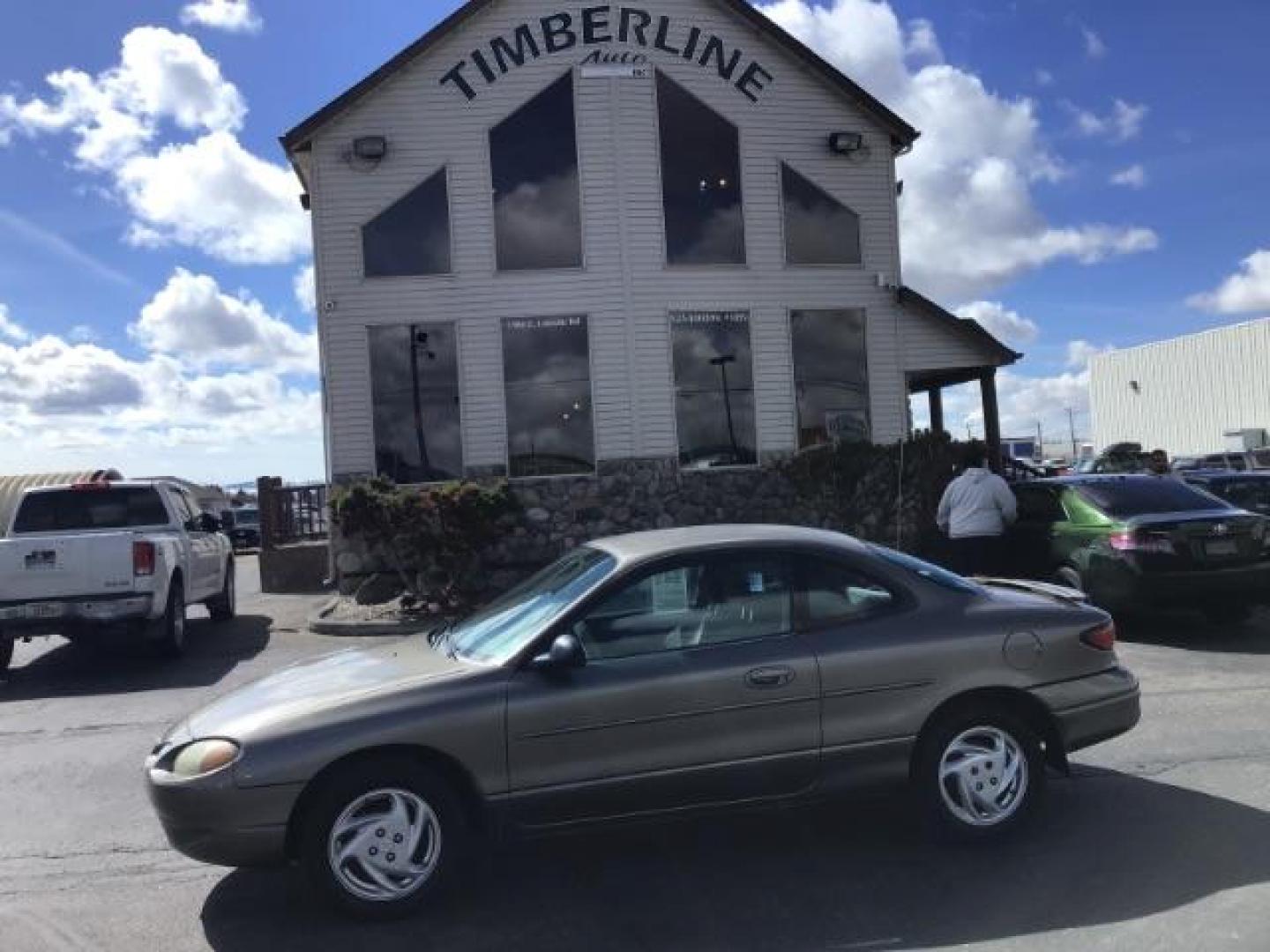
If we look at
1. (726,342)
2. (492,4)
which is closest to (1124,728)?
(726,342)

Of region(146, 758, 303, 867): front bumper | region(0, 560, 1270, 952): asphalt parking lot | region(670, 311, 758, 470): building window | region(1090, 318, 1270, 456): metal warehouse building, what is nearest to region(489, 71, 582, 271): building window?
region(670, 311, 758, 470): building window

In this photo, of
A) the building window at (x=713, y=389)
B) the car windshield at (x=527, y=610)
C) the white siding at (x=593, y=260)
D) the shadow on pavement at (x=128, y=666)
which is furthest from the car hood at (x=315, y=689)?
the building window at (x=713, y=389)

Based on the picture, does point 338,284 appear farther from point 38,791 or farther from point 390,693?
point 390,693

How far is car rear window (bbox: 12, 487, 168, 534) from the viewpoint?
39.3 feet

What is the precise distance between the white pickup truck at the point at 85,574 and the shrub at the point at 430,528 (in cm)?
191

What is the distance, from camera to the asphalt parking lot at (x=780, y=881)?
4145 mm

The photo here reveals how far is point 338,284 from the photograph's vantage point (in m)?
15.0

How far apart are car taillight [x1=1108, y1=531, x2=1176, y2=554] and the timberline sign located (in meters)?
8.90

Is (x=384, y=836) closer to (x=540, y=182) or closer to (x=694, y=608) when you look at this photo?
(x=694, y=608)

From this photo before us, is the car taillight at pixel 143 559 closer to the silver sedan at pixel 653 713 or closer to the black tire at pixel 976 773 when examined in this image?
the silver sedan at pixel 653 713

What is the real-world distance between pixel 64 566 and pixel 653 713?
7.89m

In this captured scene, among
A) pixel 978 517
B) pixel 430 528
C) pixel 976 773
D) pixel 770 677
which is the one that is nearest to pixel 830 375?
pixel 978 517

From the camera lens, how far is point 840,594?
4.95 meters

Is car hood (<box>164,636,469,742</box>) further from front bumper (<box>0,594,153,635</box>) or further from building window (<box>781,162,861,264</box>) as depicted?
building window (<box>781,162,861,264</box>)
